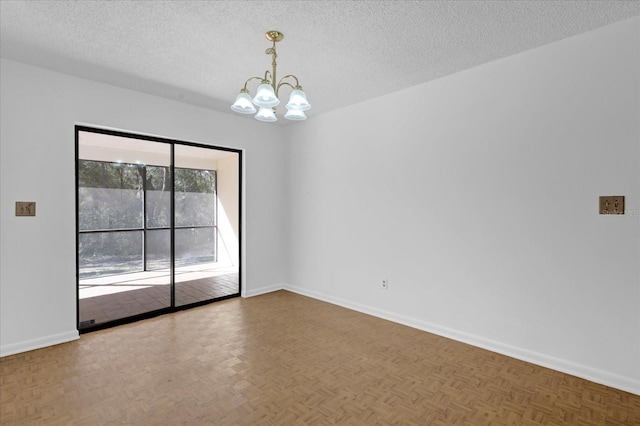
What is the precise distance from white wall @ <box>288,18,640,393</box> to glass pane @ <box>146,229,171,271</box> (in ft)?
7.76

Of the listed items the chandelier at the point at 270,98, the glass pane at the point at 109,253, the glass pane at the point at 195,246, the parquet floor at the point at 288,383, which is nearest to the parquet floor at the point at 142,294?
the glass pane at the point at 109,253

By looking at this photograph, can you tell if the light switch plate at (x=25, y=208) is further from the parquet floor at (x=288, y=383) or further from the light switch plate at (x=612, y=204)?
the light switch plate at (x=612, y=204)

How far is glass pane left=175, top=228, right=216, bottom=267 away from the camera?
174 inches

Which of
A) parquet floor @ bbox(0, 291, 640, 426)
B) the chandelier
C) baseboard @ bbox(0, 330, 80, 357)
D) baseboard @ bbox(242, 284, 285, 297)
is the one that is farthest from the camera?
baseboard @ bbox(242, 284, 285, 297)

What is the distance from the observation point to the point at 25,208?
310cm

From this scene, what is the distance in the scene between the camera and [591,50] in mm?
2559

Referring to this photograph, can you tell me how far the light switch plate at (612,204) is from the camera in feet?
7.99

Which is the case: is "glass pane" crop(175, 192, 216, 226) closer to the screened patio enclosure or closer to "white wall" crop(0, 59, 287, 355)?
the screened patio enclosure

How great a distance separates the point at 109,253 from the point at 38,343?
108cm

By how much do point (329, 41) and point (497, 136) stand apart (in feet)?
5.84

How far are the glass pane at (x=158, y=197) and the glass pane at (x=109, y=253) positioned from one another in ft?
0.84

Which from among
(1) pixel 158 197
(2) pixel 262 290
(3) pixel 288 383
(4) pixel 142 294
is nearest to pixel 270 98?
(3) pixel 288 383

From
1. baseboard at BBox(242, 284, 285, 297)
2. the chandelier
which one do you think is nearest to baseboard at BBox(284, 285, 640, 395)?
baseboard at BBox(242, 284, 285, 297)

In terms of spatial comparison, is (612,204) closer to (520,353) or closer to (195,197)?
(520,353)
